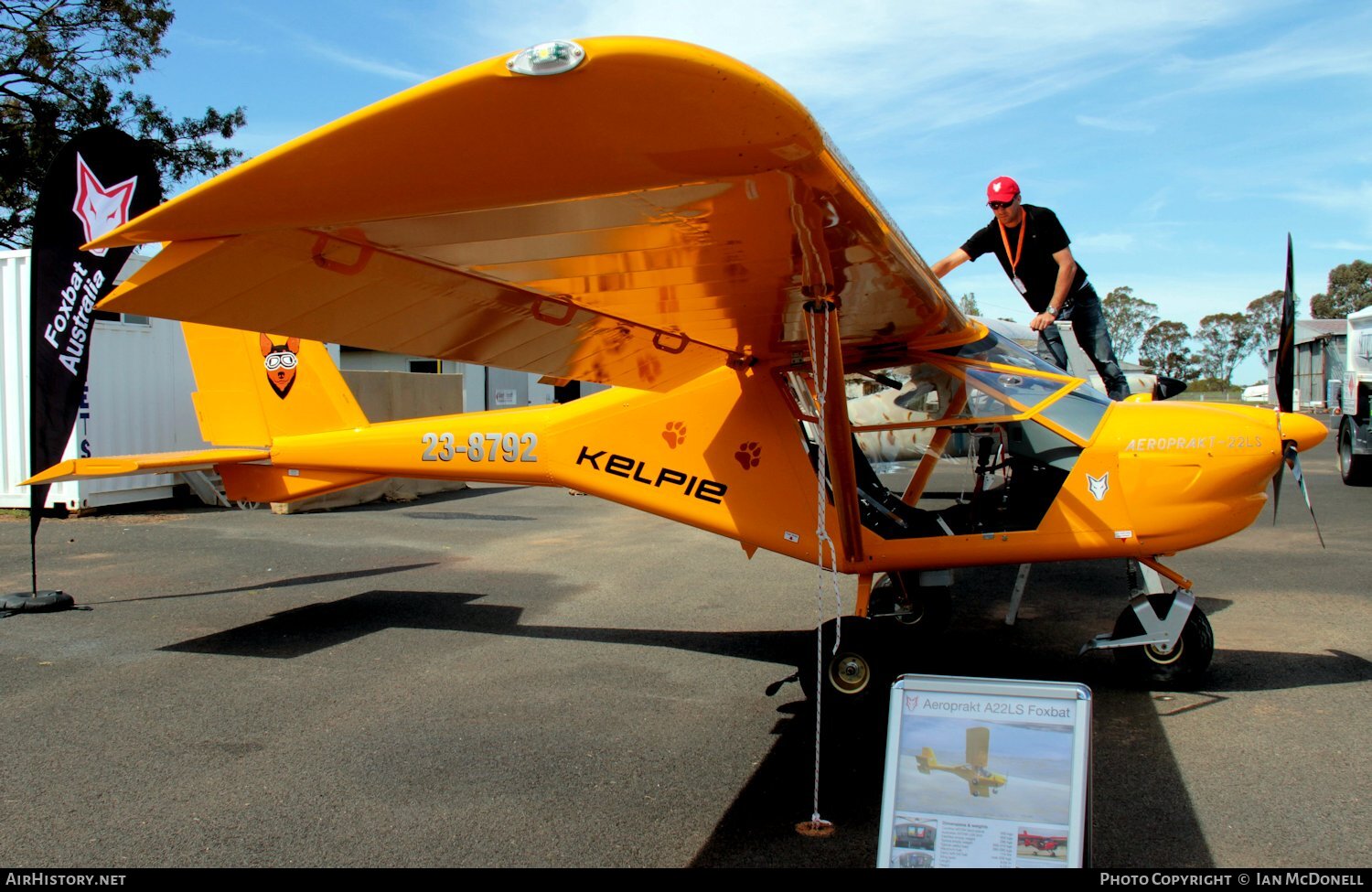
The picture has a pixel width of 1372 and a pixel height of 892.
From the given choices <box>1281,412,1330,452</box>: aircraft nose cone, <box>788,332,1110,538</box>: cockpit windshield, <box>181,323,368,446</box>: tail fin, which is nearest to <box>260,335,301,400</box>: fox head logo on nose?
<box>181,323,368,446</box>: tail fin

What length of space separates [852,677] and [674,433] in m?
1.85

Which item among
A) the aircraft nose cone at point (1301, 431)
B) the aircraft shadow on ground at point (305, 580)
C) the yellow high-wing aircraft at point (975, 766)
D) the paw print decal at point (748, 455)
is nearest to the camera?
the yellow high-wing aircraft at point (975, 766)

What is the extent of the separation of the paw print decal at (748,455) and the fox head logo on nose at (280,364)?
3.48 meters

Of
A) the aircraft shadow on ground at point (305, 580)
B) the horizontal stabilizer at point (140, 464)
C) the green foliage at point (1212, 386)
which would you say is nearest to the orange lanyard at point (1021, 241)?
the horizontal stabilizer at point (140, 464)

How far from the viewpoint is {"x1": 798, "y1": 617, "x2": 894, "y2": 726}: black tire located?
429 centimetres

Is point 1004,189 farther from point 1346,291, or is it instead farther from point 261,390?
point 1346,291

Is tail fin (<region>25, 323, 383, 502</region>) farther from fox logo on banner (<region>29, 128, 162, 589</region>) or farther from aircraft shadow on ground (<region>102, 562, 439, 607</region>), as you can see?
aircraft shadow on ground (<region>102, 562, 439, 607</region>)

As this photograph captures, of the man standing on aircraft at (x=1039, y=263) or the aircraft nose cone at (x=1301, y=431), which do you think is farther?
the man standing on aircraft at (x=1039, y=263)

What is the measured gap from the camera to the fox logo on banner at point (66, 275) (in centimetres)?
648

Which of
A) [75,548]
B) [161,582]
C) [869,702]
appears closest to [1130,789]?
[869,702]

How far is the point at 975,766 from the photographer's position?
2.35 meters

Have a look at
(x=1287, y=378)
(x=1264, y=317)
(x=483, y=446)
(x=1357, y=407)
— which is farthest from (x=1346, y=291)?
(x=483, y=446)

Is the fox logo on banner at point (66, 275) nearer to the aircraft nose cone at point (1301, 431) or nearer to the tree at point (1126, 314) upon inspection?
the aircraft nose cone at point (1301, 431)

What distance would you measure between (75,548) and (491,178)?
383 inches
